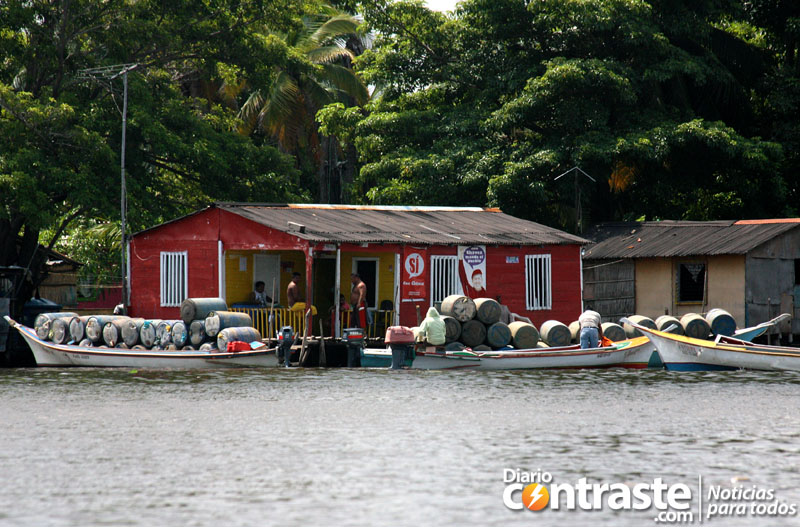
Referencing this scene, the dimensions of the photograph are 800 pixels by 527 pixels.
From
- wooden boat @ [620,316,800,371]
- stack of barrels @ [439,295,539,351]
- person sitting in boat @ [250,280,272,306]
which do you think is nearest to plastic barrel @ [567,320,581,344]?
stack of barrels @ [439,295,539,351]

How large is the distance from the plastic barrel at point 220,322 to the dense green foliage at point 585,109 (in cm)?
1269

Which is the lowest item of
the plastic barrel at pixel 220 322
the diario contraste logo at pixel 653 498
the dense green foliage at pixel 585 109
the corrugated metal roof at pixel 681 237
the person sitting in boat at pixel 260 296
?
the diario contraste logo at pixel 653 498

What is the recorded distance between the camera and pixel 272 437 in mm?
14898

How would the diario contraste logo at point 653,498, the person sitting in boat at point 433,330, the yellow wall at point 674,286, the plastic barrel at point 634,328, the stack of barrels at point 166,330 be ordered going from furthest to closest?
the yellow wall at point 674,286, the plastic barrel at point 634,328, the stack of barrels at point 166,330, the person sitting in boat at point 433,330, the diario contraste logo at point 653,498

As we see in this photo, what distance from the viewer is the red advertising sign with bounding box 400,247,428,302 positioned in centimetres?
2728

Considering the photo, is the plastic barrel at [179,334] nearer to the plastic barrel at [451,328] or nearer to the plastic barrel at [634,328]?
the plastic barrel at [451,328]

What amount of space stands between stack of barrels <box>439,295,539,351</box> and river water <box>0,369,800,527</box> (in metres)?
2.33

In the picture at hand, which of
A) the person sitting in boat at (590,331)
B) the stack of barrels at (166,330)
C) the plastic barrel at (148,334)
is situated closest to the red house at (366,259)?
the stack of barrels at (166,330)

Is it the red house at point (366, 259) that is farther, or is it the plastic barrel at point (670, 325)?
the plastic barrel at point (670, 325)

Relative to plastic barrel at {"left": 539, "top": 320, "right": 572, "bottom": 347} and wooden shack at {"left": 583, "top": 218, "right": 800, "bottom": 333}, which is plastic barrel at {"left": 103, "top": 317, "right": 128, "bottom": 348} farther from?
wooden shack at {"left": 583, "top": 218, "right": 800, "bottom": 333}

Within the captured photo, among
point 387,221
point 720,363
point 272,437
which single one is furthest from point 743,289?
point 272,437

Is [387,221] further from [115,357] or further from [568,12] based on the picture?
[568,12]

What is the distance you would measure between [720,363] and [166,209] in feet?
63.5

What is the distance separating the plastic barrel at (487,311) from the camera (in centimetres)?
2539
